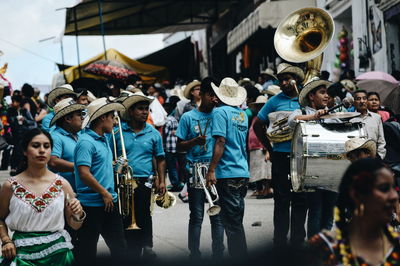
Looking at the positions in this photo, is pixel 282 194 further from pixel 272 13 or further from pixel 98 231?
pixel 272 13

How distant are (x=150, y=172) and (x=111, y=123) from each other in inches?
50.2

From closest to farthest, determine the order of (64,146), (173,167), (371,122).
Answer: (64,146), (371,122), (173,167)

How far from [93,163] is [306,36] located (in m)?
4.30

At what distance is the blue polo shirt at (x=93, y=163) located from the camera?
745 cm

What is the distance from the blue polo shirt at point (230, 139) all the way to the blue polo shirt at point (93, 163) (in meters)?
1.30

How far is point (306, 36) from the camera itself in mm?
11000

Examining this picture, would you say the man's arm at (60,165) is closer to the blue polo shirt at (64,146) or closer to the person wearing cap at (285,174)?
the blue polo shirt at (64,146)

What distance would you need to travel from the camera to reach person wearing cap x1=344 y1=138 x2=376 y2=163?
26.2ft

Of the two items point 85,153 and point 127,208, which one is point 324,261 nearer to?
point 85,153

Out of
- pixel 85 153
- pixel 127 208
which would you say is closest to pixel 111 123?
pixel 85 153

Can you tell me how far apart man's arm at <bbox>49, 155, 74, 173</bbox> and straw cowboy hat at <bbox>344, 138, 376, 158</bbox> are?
96.3 inches

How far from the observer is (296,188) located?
8742 millimetres

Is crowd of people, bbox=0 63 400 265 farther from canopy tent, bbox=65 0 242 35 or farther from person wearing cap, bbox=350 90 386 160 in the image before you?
canopy tent, bbox=65 0 242 35

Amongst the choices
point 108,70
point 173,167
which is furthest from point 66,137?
point 108,70
